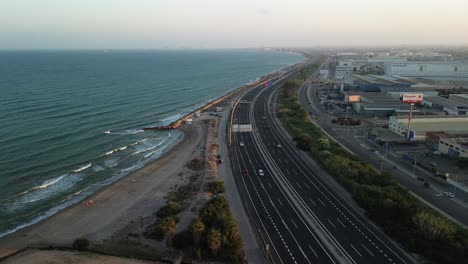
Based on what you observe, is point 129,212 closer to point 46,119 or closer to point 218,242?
point 218,242

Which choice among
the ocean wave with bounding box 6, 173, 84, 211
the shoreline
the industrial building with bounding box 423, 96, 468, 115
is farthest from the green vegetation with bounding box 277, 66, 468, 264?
the industrial building with bounding box 423, 96, 468, 115

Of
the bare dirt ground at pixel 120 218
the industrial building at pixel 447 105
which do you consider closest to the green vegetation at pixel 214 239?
the bare dirt ground at pixel 120 218

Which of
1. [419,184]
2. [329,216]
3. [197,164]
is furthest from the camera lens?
[197,164]

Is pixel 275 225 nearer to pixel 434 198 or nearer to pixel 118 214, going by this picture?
pixel 118 214

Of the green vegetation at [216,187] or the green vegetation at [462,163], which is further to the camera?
the green vegetation at [462,163]

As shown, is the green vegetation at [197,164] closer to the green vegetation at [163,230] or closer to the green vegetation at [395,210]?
the green vegetation at [395,210]

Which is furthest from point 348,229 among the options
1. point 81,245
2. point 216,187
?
point 81,245
